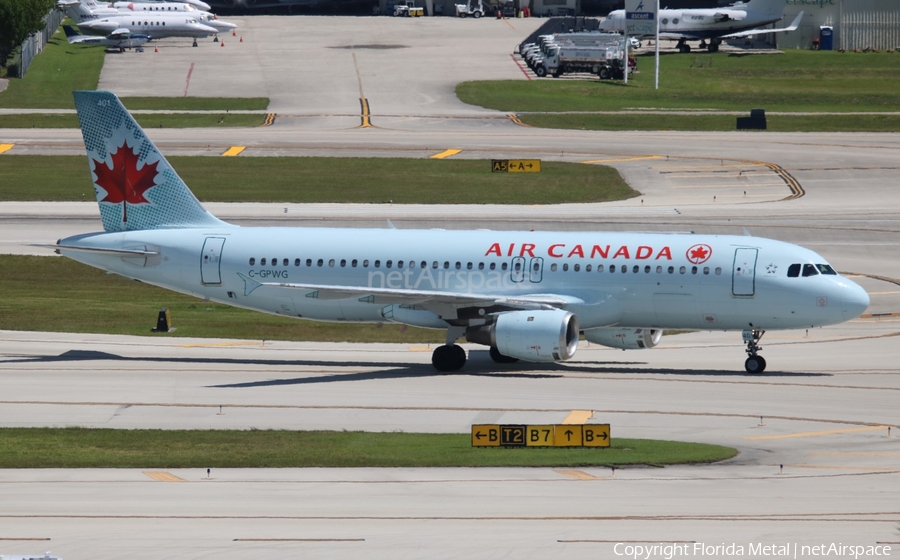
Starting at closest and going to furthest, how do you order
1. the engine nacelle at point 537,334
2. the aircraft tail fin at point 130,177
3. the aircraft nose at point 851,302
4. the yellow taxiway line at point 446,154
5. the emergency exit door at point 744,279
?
the engine nacelle at point 537,334 → the aircraft nose at point 851,302 → the emergency exit door at point 744,279 → the aircraft tail fin at point 130,177 → the yellow taxiway line at point 446,154

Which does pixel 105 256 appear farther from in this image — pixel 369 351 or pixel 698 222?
pixel 698 222

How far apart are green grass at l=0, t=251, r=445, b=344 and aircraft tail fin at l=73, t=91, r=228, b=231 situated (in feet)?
16.9

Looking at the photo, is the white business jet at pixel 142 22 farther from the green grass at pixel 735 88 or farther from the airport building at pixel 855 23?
the airport building at pixel 855 23

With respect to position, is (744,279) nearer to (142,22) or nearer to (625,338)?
(625,338)

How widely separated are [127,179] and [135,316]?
7.54 m

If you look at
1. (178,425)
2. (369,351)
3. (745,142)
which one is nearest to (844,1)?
(745,142)

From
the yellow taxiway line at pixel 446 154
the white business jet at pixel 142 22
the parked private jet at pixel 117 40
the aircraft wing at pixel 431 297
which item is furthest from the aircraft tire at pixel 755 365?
the white business jet at pixel 142 22

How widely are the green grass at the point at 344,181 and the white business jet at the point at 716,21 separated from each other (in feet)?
207

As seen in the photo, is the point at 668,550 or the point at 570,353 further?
the point at 570,353

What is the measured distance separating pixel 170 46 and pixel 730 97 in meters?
68.4

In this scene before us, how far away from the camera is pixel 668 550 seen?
23344mm

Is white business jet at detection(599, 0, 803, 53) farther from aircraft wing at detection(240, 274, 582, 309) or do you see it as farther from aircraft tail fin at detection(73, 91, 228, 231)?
aircraft wing at detection(240, 274, 582, 309)

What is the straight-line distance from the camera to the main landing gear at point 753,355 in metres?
42.3

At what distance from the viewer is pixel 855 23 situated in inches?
5694
